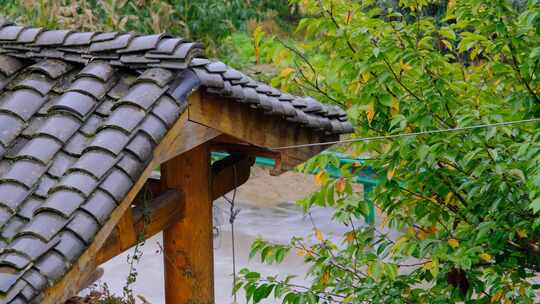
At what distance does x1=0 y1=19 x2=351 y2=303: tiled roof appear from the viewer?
84.1 inches

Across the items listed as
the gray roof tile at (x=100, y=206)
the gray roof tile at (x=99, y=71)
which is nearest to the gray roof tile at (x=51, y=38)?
the gray roof tile at (x=99, y=71)

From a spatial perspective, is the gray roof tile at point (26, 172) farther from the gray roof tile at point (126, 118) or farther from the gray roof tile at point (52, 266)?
the gray roof tile at point (52, 266)

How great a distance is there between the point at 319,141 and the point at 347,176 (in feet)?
0.84

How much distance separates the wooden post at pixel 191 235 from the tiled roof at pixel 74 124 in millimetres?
539

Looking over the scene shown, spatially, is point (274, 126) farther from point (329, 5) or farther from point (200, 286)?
point (200, 286)

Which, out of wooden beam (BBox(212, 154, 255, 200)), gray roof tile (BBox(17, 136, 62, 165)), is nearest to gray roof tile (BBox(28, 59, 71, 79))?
gray roof tile (BBox(17, 136, 62, 165))

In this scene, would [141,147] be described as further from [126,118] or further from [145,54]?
[145,54]

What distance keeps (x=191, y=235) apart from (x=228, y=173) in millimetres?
406

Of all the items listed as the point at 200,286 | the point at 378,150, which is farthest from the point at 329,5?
the point at 200,286

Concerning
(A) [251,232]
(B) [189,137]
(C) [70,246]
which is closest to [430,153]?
(B) [189,137]

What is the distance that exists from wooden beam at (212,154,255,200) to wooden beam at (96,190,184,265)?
29 centimetres

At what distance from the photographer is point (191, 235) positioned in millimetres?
3445

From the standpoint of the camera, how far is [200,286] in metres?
3.50

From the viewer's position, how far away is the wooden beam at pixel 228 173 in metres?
3.66
